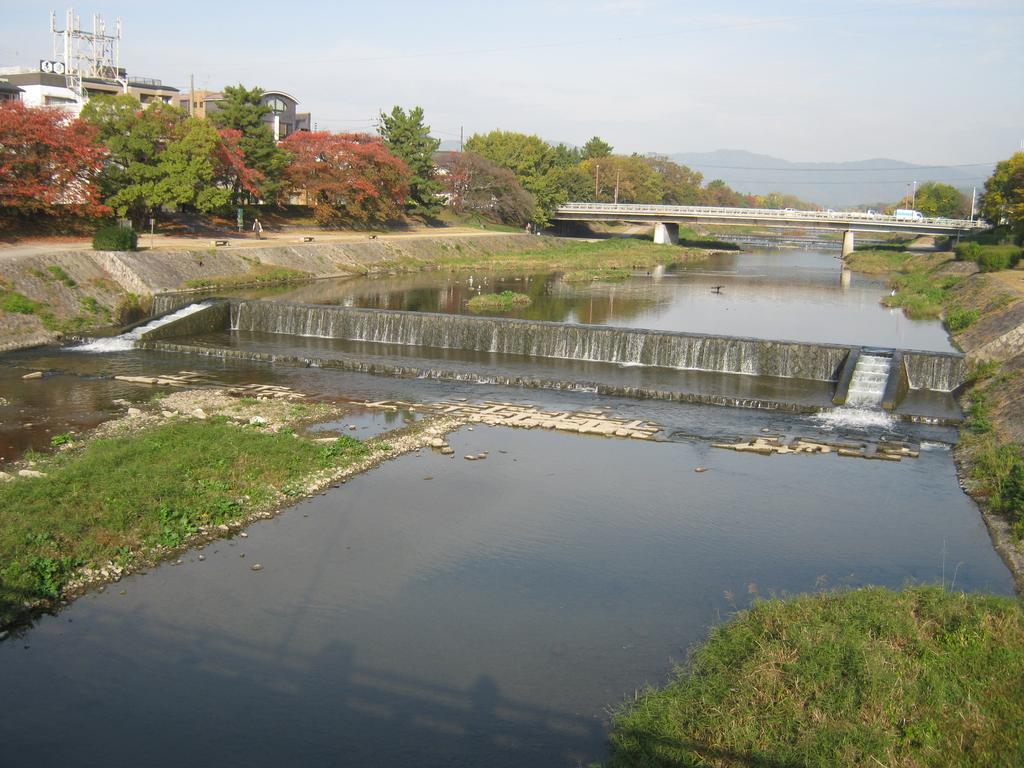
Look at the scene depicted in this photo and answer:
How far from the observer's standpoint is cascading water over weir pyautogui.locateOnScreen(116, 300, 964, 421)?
71.9 ft

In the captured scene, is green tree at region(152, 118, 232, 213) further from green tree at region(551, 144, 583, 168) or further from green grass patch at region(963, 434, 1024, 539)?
green tree at region(551, 144, 583, 168)

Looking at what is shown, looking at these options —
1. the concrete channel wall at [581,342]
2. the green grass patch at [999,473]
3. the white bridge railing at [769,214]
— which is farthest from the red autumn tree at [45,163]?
the white bridge railing at [769,214]

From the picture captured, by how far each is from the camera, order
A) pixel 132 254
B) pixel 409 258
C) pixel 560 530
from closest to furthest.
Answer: pixel 560 530 → pixel 132 254 → pixel 409 258

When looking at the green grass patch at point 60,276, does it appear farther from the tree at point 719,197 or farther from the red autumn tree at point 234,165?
the tree at point 719,197

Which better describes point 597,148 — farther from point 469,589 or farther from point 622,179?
point 469,589

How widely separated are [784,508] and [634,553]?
3.35 meters

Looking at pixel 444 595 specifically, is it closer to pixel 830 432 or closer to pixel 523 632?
pixel 523 632

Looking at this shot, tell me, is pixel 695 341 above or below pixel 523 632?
above

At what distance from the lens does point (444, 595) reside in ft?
35.8

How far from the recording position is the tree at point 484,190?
68750 mm

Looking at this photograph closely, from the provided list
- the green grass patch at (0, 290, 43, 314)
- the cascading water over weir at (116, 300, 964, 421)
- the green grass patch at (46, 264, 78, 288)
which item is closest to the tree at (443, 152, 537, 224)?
the cascading water over weir at (116, 300, 964, 421)

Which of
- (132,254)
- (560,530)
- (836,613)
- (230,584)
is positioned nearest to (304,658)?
(230,584)

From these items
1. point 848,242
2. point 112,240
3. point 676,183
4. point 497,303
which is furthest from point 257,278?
point 676,183

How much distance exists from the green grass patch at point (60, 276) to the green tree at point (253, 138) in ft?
61.0
